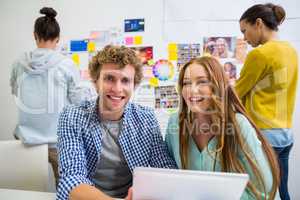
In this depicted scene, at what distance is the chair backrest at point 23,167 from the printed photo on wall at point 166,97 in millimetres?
1043

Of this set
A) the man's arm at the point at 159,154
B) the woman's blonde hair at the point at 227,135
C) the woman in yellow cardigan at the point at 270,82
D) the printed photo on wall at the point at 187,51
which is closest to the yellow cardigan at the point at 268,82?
the woman in yellow cardigan at the point at 270,82

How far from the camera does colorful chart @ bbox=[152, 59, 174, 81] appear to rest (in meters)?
2.14

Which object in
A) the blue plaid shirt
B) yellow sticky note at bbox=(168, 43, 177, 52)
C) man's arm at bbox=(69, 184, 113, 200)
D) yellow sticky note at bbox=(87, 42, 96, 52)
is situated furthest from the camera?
yellow sticky note at bbox=(87, 42, 96, 52)

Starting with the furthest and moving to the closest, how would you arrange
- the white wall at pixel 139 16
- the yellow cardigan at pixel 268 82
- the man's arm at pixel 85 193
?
1. the white wall at pixel 139 16
2. the yellow cardigan at pixel 268 82
3. the man's arm at pixel 85 193

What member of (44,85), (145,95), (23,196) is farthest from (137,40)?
(23,196)

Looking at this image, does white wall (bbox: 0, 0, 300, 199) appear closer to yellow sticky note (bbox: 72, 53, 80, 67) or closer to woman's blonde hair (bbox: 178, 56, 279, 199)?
yellow sticky note (bbox: 72, 53, 80, 67)

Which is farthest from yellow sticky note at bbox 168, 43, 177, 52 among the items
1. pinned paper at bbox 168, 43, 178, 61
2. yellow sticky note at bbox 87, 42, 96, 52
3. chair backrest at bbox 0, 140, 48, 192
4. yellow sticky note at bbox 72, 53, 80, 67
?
chair backrest at bbox 0, 140, 48, 192

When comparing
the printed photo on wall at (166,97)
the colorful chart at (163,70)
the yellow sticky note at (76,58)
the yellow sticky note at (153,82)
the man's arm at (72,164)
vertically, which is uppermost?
the yellow sticky note at (76,58)

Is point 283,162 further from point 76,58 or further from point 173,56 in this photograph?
point 76,58

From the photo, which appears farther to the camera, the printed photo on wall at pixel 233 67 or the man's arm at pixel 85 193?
the printed photo on wall at pixel 233 67

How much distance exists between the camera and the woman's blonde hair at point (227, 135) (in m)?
0.91

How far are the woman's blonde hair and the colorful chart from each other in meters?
1.04

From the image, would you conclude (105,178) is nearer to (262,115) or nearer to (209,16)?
(262,115)

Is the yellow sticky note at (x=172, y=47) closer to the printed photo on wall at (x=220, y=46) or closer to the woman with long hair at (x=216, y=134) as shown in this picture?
the printed photo on wall at (x=220, y=46)
